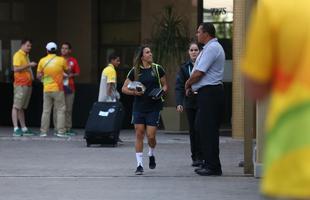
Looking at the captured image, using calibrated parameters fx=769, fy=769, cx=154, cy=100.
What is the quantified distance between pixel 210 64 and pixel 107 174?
198 centimetres

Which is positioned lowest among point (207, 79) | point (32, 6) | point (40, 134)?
point (40, 134)

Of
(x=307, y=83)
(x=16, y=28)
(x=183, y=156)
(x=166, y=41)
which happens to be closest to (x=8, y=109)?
(x=16, y=28)

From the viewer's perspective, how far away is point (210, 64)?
9.82 m

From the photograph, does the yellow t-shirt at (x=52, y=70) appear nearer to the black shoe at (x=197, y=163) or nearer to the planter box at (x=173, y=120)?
the planter box at (x=173, y=120)

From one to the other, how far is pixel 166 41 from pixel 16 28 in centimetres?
432

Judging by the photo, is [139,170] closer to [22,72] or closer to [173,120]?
[22,72]

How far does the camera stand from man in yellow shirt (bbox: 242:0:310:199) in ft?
11.0

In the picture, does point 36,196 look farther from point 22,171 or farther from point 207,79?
point 207,79

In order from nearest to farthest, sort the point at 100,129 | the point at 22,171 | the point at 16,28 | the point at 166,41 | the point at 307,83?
the point at 307,83 < the point at 22,171 < the point at 100,129 < the point at 166,41 < the point at 16,28

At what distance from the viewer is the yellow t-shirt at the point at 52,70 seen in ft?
47.8

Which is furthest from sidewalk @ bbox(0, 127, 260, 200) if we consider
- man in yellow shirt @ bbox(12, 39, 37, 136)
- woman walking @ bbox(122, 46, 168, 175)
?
man in yellow shirt @ bbox(12, 39, 37, 136)

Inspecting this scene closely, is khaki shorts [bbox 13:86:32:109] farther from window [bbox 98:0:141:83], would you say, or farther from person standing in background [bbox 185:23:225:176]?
person standing in background [bbox 185:23:225:176]

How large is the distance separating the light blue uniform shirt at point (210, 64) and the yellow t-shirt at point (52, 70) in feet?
17.1

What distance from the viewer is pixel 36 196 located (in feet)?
27.6
